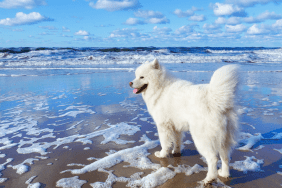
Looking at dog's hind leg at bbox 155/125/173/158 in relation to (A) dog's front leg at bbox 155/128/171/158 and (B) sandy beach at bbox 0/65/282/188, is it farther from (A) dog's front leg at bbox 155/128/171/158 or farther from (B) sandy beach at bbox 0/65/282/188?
(B) sandy beach at bbox 0/65/282/188

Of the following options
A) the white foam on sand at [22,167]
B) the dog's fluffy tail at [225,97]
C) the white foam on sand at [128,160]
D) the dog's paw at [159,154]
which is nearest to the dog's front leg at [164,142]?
the dog's paw at [159,154]

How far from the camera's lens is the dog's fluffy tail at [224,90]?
2547mm

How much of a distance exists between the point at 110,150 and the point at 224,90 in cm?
238

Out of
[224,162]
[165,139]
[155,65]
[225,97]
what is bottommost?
[224,162]

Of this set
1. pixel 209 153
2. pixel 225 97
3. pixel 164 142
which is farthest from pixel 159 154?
pixel 225 97

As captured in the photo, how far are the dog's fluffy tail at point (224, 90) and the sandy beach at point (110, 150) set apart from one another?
0.61 ft

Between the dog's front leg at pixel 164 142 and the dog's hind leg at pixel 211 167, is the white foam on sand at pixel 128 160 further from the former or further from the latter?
the dog's hind leg at pixel 211 167

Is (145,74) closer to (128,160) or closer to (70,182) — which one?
(128,160)

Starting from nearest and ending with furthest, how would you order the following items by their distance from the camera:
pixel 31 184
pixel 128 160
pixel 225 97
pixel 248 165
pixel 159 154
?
pixel 225 97 → pixel 31 184 → pixel 248 165 → pixel 128 160 → pixel 159 154

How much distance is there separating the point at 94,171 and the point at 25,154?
149 cm

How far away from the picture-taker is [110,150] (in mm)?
3852

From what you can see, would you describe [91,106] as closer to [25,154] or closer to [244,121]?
[25,154]

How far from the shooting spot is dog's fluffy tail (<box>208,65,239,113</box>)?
255 cm

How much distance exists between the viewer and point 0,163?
3.35 meters
